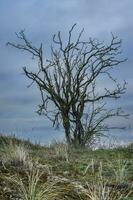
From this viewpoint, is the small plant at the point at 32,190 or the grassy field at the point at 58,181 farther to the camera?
the grassy field at the point at 58,181

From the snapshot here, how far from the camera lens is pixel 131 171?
456 inches

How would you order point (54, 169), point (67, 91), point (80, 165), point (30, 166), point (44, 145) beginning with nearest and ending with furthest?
1. point (30, 166)
2. point (54, 169)
3. point (80, 165)
4. point (44, 145)
5. point (67, 91)

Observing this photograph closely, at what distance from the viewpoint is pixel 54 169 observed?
10.2 meters

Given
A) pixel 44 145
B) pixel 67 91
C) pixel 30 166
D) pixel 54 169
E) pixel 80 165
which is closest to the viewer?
pixel 30 166

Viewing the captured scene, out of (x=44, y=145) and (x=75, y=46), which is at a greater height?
(x=75, y=46)

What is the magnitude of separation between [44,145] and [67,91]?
6.29 meters

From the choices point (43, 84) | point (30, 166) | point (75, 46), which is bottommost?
point (30, 166)

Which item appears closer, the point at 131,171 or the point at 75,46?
the point at 131,171

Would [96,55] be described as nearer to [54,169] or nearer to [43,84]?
[43,84]

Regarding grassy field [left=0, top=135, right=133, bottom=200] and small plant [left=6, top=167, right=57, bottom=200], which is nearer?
small plant [left=6, top=167, right=57, bottom=200]

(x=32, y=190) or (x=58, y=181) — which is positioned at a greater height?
(x=58, y=181)

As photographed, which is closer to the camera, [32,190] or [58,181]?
[32,190]

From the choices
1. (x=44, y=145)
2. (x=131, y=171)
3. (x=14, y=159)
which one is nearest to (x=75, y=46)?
(x=44, y=145)

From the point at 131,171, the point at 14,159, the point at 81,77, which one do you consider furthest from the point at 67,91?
the point at 14,159
